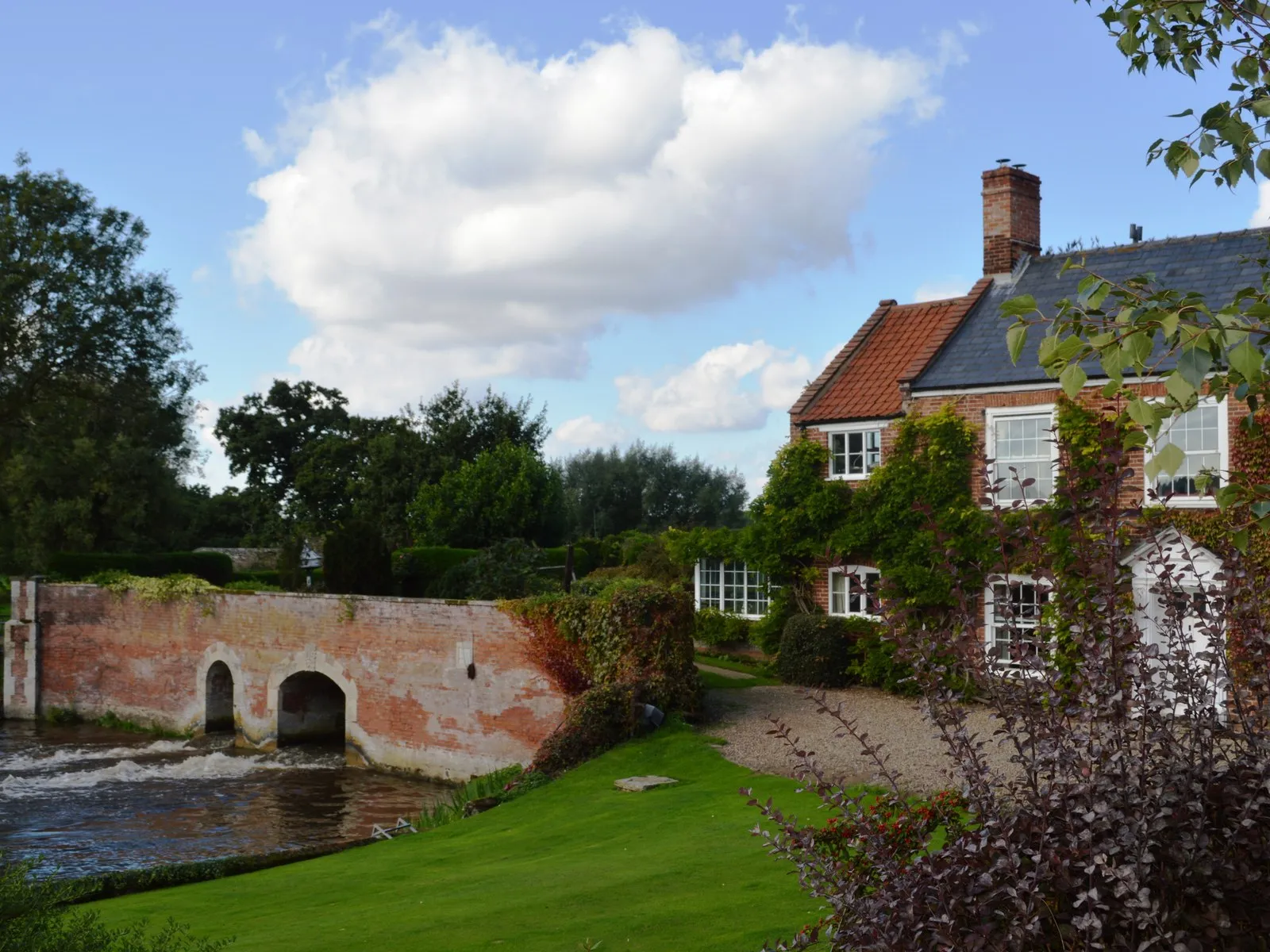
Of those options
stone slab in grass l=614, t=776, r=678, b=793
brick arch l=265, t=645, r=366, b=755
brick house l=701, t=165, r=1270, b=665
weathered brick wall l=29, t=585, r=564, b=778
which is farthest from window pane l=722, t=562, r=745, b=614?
stone slab in grass l=614, t=776, r=678, b=793

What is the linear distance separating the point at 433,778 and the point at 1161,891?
21060 millimetres

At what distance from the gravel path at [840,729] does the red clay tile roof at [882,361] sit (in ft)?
18.8

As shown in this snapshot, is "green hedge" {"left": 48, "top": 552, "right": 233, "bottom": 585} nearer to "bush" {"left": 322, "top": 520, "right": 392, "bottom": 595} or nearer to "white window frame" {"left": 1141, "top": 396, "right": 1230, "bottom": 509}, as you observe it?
"bush" {"left": 322, "top": 520, "right": 392, "bottom": 595}

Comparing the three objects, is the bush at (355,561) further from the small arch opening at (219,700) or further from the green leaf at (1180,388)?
the green leaf at (1180,388)

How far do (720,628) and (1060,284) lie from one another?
11099mm

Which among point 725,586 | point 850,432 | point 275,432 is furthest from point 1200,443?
point 275,432

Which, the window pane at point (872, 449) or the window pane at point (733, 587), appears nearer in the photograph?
the window pane at point (872, 449)

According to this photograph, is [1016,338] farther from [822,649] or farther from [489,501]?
[489,501]

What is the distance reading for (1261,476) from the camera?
17.5m

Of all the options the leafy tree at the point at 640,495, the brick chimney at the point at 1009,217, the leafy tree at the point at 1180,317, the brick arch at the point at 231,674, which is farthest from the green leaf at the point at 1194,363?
the leafy tree at the point at 640,495

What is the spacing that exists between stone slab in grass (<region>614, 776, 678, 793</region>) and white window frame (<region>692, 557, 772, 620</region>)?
975 centimetres

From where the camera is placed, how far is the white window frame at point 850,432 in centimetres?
2350

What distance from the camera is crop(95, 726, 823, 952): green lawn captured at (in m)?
9.52

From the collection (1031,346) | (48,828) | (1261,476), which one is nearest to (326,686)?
(48,828)
